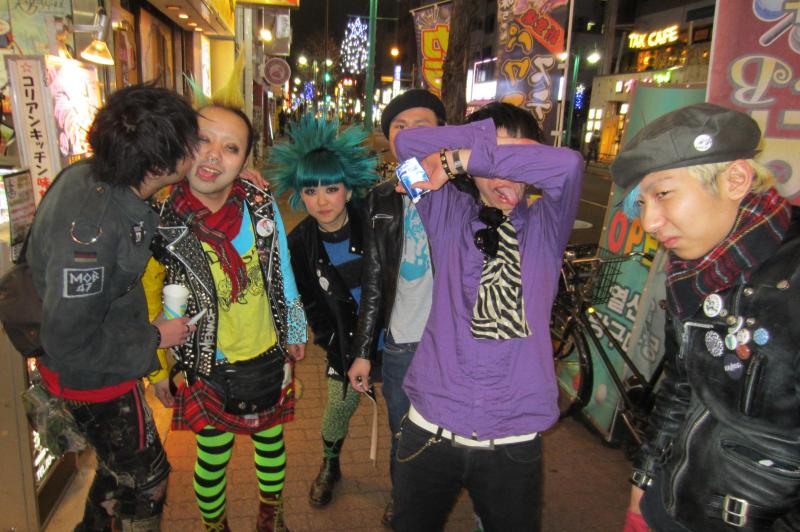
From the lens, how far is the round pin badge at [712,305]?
1.36 m

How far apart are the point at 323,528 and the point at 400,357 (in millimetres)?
1207

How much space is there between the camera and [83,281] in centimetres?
166

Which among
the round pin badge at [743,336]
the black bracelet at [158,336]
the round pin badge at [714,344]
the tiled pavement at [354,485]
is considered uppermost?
the round pin badge at [743,336]

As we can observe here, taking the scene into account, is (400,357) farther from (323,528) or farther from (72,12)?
(72,12)

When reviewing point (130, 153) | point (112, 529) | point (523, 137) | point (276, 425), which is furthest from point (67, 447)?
point (523, 137)

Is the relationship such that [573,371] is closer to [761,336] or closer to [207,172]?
[761,336]

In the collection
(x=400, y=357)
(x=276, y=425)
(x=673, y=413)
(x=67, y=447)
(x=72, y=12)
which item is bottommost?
(x=276, y=425)

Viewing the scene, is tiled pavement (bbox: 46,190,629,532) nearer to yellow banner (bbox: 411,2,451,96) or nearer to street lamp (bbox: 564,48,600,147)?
yellow banner (bbox: 411,2,451,96)

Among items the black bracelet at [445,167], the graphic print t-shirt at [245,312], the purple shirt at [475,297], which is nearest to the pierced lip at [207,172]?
the graphic print t-shirt at [245,312]

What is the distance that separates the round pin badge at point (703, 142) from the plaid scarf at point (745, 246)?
7.3 inches

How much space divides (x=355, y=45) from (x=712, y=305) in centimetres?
4998

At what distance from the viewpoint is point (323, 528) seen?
2.87 meters

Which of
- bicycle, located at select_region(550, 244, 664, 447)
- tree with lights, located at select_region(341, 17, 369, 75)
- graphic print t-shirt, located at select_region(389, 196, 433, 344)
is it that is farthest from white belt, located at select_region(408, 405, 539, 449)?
tree with lights, located at select_region(341, 17, 369, 75)

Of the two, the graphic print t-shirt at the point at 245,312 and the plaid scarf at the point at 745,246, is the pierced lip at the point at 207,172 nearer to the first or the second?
the graphic print t-shirt at the point at 245,312
